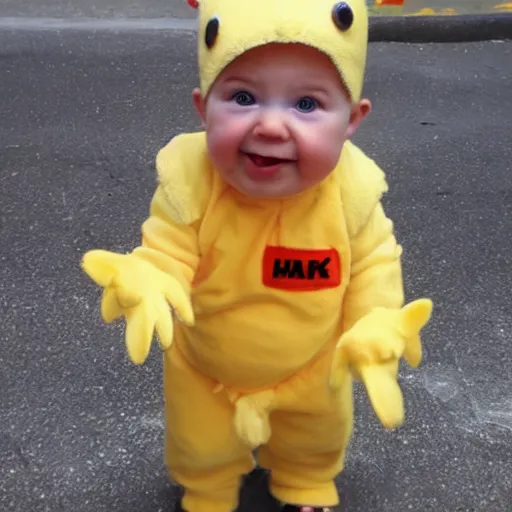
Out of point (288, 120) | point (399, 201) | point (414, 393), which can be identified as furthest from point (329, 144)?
point (399, 201)

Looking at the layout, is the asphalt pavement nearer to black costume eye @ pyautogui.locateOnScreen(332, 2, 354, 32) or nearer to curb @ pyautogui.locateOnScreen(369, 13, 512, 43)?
curb @ pyautogui.locateOnScreen(369, 13, 512, 43)

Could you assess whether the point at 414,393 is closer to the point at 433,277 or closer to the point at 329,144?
the point at 433,277

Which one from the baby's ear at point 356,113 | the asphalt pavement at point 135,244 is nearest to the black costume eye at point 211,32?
the baby's ear at point 356,113

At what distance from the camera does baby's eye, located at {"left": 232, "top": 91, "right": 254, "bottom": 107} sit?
139 cm

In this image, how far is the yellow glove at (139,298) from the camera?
1.34 metres

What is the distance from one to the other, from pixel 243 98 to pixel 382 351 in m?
0.45

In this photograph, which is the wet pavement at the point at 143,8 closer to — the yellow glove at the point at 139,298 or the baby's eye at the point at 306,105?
the baby's eye at the point at 306,105

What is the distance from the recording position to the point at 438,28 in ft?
17.3

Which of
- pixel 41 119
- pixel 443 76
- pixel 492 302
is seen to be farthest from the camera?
pixel 443 76

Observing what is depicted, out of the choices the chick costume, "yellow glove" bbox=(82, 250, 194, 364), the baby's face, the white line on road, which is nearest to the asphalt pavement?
the white line on road

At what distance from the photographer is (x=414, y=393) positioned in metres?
2.38

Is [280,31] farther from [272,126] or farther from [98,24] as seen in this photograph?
[98,24]

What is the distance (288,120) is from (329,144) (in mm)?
83

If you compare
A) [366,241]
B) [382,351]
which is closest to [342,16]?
[366,241]
